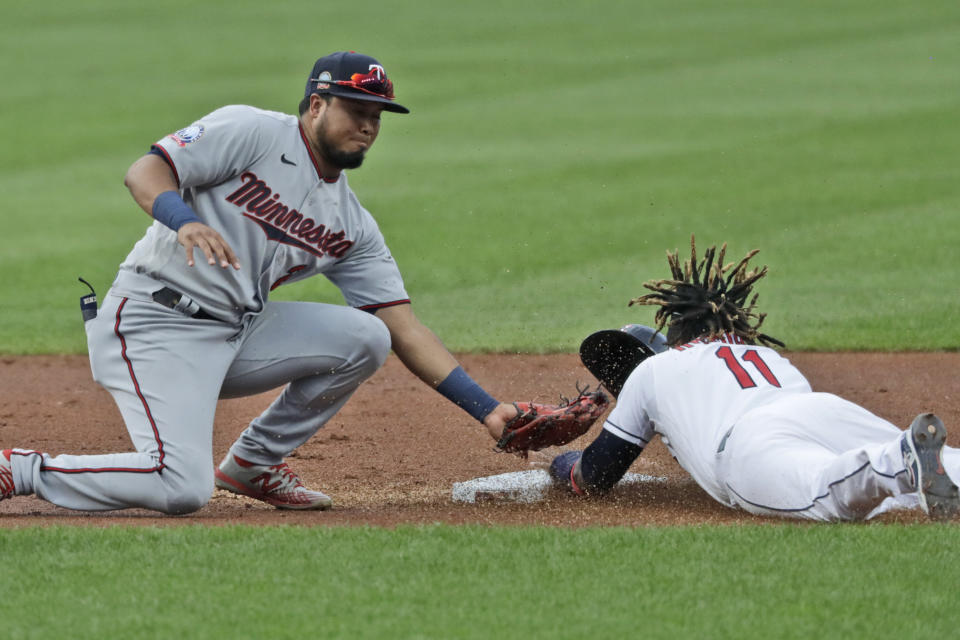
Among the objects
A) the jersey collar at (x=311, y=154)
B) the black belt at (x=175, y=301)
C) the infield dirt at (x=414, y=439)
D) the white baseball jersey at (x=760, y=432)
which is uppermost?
the jersey collar at (x=311, y=154)

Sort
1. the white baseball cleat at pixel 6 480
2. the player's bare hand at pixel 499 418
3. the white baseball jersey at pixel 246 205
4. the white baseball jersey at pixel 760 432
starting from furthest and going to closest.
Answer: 1. the player's bare hand at pixel 499 418
2. the white baseball jersey at pixel 246 205
3. the white baseball cleat at pixel 6 480
4. the white baseball jersey at pixel 760 432

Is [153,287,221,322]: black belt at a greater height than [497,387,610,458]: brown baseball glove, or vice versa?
[153,287,221,322]: black belt

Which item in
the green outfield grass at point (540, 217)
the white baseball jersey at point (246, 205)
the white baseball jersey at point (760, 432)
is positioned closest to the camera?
the green outfield grass at point (540, 217)

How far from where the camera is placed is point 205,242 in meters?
4.21

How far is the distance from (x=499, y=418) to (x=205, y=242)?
133 centimetres

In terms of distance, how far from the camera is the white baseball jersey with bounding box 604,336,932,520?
403 cm

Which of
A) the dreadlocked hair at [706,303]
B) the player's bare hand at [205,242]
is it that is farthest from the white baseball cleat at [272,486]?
the dreadlocked hair at [706,303]

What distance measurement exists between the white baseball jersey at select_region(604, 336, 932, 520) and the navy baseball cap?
1.39 m

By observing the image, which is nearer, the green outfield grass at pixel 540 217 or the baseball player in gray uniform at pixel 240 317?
the green outfield grass at pixel 540 217

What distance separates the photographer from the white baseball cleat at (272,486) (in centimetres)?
507

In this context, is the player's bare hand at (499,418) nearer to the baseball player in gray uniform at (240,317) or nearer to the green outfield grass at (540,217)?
the baseball player in gray uniform at (240,317)

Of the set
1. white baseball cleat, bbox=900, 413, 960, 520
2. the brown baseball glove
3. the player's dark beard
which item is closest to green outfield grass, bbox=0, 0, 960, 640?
white baseball cleat, bbox=900, 413, 960, 520

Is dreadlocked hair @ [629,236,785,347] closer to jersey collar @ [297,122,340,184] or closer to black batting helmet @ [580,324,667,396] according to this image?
black batting helmet @ [580,324,667,396]

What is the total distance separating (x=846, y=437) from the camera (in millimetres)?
4363
